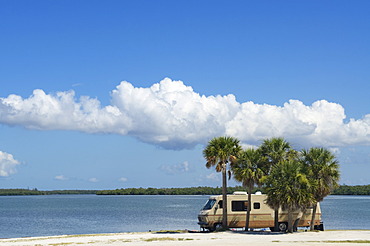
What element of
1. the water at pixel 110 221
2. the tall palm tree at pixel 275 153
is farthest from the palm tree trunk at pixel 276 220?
the water at pixel 110 221

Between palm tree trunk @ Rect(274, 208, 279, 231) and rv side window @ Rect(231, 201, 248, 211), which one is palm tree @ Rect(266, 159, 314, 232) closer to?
palm tree trunk @ Rect(274, 208, 279, 231)

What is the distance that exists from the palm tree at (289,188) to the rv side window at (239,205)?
3.00 metres

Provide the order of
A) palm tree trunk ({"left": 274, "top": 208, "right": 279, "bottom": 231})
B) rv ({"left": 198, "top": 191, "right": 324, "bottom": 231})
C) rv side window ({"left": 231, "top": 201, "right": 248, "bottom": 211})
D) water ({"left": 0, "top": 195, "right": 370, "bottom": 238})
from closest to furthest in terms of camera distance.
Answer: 1. palm tree trunk ({"left": 274, "top": 208, "right": 279, "bottom": 231})
2. rv ({"left": 198, "top": 191, "right": 324, "bottom": 231})
3. rv side window ({"left": 231, "top": 201, "right": 248, "bottom": 211})
4. water ({"left": 0, "top": 195, "right": 370, "bottom": 238})

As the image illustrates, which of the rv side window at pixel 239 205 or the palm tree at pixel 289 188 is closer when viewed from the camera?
the palm tree at pixel 289 188

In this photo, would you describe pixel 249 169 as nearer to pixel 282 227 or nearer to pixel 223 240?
pixel 282 227

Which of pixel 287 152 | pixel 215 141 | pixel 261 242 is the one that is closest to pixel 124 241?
pixel 261 242

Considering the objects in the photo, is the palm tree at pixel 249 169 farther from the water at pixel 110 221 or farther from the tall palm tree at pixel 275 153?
the water at pixel 110 221

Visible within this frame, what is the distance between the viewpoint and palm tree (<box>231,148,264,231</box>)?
36.2 m

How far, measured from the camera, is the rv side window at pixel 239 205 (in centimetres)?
3758

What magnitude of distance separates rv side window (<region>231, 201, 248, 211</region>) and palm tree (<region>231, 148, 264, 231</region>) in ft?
2.66

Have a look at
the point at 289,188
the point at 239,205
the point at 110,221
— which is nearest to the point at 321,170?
the point at 289,188

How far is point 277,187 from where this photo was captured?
34469 millimetres

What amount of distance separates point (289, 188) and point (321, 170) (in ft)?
9.98

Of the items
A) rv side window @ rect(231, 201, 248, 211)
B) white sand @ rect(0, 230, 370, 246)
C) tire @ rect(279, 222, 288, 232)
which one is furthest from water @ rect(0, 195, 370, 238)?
white sand @ rect(0, 230, 370, 246)
